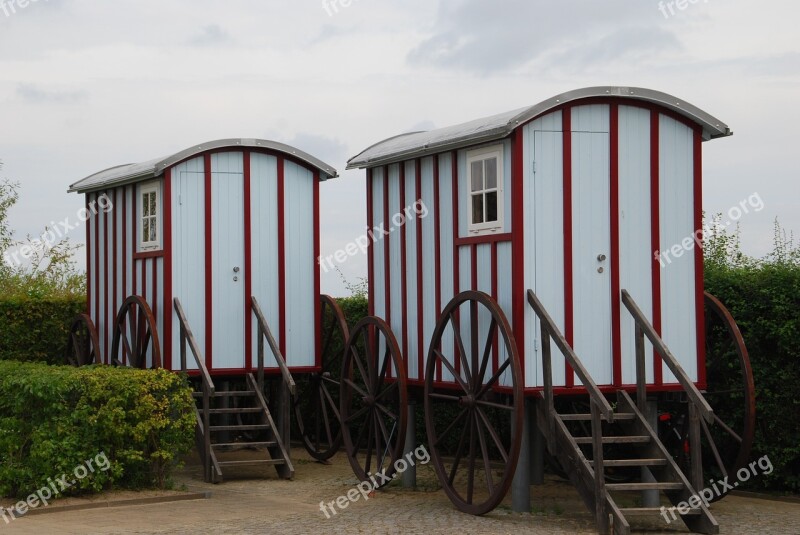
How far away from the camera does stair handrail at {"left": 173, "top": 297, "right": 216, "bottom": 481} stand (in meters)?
14.0

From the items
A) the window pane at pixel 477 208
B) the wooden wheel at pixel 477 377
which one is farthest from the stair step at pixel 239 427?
the window pane at pixel 477 208

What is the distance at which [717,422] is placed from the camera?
42.0 ft

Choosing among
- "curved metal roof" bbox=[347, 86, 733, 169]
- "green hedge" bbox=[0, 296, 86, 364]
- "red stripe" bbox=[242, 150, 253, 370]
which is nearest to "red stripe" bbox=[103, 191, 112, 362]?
"green hedge" bbox=[0, 296, 86, 364]

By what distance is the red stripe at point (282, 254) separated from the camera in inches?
616

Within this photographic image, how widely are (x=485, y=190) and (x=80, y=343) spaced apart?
28.7 ft

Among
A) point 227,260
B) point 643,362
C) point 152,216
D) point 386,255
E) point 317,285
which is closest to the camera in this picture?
point 643,362

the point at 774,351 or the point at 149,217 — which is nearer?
the point at 774,351

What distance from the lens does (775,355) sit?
504 inches

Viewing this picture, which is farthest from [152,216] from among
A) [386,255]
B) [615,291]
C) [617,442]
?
[617,442]

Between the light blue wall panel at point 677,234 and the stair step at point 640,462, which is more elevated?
the light blue wall panel at point 677,234

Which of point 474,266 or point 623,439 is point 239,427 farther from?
point 623,439

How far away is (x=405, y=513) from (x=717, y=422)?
356 cm

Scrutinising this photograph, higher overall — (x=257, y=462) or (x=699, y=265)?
(x=699, y=265)

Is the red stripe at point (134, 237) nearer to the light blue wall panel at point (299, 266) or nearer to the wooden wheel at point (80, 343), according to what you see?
the wooden wheel at point (80, 343)
